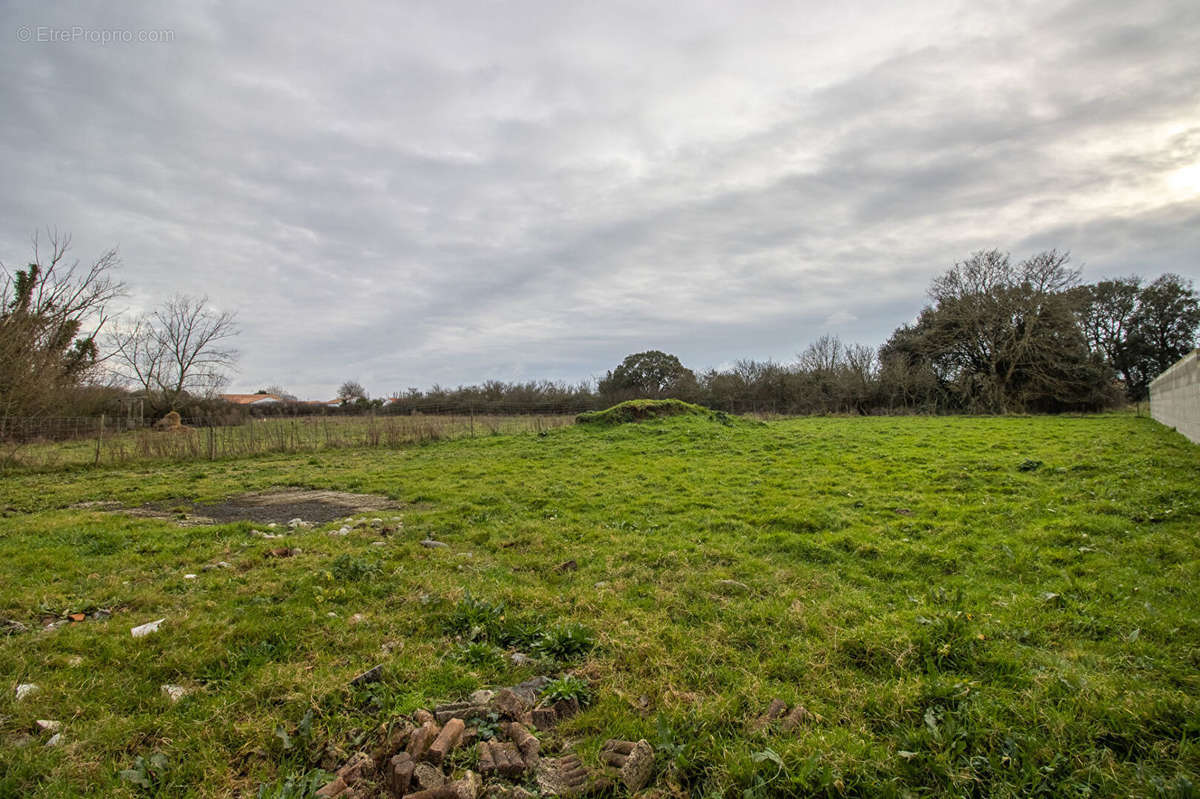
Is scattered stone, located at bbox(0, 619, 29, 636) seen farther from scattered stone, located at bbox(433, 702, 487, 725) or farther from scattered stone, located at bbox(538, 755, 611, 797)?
scattered stone, located at bbox(538, 755, 611, 797)

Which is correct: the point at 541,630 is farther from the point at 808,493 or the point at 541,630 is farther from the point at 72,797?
the point at 808,493

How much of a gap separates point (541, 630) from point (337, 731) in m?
1.56

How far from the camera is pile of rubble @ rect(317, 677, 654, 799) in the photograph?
229cm

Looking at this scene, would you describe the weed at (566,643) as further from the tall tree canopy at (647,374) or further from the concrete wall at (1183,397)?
the tall tree canopy at (647,374)

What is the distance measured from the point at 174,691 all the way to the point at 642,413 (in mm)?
19388

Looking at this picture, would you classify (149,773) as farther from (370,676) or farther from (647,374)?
(647,374)

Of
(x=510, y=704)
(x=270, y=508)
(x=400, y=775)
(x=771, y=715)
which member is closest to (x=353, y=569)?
(x=510, y=704)

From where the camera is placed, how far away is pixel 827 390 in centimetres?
3884

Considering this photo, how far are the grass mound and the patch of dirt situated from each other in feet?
41.6

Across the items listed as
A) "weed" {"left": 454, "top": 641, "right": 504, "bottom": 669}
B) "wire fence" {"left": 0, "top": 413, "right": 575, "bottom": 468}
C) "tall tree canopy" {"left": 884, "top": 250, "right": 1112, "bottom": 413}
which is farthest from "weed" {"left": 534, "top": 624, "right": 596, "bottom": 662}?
"tall tree canopy" {"left": 884, "top": 250, "right": 1112, "bottom": 413}

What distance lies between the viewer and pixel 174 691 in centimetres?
307

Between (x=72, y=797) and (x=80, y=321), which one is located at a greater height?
(x=80, y=321)

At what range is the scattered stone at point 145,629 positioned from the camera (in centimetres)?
377

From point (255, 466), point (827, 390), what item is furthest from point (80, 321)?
point (827, 390)
